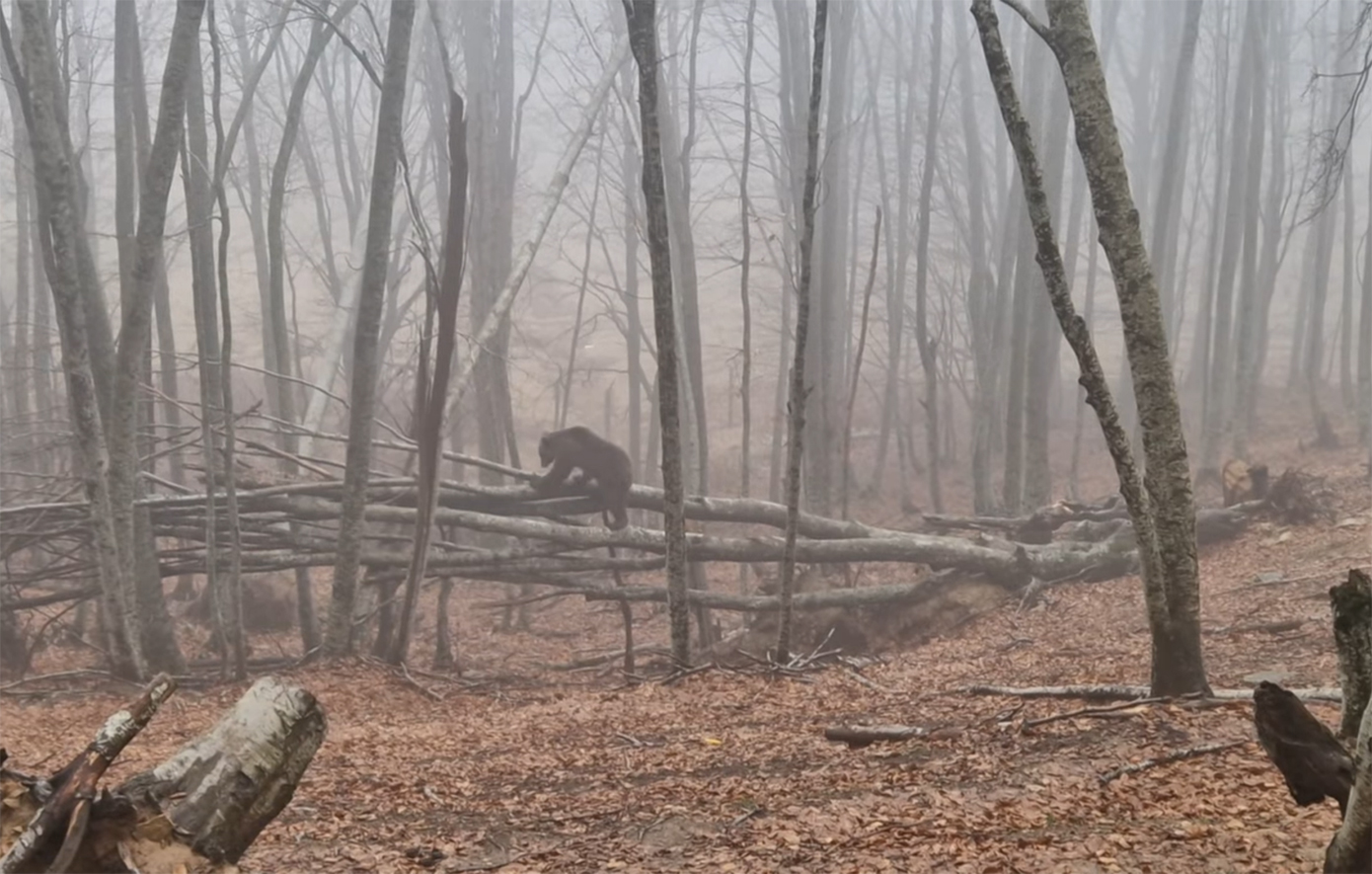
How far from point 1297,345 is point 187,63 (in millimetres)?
28460

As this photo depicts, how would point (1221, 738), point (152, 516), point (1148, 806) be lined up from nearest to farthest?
point (1148, 806) < point (1221, 738) < point (152, 516)

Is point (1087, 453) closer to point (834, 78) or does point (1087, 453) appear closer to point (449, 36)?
point (834, 78)

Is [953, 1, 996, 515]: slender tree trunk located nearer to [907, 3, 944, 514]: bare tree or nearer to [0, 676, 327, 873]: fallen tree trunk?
[907, 3, 944, 514]: bare tree

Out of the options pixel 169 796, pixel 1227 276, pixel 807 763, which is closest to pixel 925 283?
pixel 1227 276

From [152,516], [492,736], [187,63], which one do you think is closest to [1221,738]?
[492,736]

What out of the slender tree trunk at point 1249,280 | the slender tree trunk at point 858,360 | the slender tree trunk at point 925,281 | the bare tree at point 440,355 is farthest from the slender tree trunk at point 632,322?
the bare tree at point 440,355

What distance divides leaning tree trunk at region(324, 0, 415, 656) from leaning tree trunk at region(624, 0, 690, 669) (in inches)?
98.3

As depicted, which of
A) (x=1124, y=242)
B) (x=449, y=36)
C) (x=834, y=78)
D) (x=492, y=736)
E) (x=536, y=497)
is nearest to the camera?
(x=1124, y=242)

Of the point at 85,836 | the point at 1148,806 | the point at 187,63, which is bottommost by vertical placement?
the point at 1148,806

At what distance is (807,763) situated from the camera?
5770 millimetres

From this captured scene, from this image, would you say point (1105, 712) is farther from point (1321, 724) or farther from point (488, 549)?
point (488, 549)

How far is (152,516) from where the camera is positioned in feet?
35.2

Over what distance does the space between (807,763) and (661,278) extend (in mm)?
4328

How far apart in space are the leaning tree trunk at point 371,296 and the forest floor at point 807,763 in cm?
130
